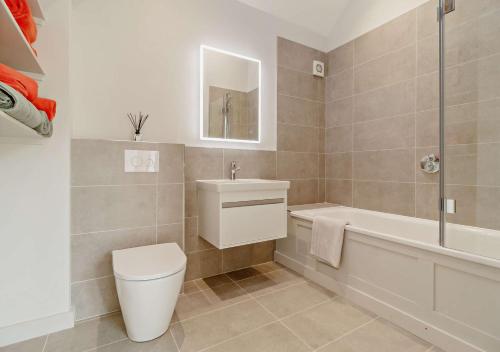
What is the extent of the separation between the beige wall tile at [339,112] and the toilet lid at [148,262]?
7.04 ft

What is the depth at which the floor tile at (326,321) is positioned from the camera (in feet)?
4.63

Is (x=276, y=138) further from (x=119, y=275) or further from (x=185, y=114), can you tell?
(x=119, y=275)

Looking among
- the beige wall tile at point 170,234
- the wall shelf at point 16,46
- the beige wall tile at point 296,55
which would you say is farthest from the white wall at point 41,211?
the beige wall tile at point 296,55

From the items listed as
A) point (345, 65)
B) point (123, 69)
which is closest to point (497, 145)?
point (345, 65)

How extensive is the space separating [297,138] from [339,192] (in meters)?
0.76

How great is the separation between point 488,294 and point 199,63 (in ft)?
7.90

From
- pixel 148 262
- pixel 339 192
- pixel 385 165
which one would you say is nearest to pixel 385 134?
pixel 385 165

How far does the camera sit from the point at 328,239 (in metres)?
1.90

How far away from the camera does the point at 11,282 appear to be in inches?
53.5

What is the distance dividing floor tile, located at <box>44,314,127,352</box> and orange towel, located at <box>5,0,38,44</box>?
1580 millimetres

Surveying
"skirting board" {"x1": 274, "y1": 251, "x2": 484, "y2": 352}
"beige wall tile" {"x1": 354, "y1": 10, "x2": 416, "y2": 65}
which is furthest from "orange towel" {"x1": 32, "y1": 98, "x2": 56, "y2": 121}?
"beige wall tile" {"x1": 354, "y1": 10, "x2": 416, "y2": 65}

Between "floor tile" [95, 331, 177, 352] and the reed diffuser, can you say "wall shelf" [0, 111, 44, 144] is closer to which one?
the reed diffuser

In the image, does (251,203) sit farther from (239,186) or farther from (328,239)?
(328,239)

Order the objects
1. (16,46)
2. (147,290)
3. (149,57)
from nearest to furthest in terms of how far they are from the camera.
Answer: (16,46) < (147,290) < (149,57)
